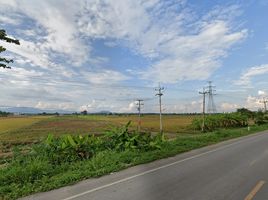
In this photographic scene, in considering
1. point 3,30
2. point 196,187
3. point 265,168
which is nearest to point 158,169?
point 196,187

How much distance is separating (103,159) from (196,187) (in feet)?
16.9

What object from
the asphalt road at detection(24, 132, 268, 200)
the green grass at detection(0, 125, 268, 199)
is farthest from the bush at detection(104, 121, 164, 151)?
the asphalt road at detection(24, 132, 268, 200)

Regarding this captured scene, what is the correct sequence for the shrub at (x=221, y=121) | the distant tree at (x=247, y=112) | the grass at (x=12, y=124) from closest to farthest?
the grass at (x=12, y=124) → the shrub at (x=221, y=121) → the distant tree at (x=247, y=112)

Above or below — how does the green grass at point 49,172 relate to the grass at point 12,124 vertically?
below

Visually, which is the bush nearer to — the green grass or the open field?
the green grass

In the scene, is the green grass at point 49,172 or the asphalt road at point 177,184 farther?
the green grass at point 49,172

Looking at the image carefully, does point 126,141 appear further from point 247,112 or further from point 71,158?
point 247,112

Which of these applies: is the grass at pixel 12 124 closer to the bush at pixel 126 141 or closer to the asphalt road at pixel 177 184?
the bush at pixel 126 141

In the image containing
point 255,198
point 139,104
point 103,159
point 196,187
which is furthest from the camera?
point 139,104

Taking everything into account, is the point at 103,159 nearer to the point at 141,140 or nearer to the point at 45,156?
the point at 45,156

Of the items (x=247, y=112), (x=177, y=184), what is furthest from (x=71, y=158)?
(x=247, y=112)

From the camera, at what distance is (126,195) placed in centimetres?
712

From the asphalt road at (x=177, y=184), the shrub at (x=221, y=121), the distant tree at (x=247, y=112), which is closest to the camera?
the asphalt road at (x=177, y=184)

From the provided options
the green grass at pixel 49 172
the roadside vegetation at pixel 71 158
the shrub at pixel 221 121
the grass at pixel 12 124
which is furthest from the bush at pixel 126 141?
the shrub at pixel 221 121
